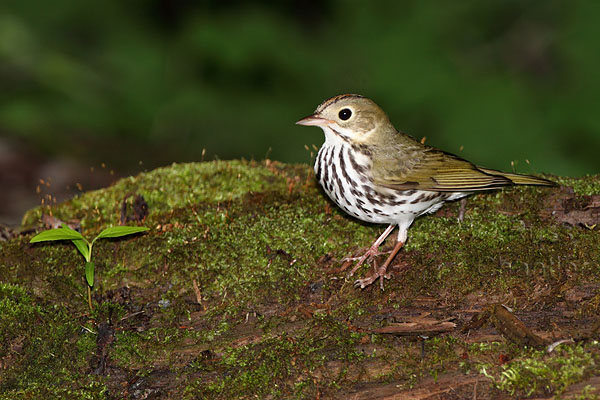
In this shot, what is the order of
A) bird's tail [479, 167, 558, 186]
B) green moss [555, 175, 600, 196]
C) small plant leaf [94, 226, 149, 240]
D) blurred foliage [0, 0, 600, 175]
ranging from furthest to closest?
1. blurred foliage [0, 0, 600, 175]
2. green moss [555, 175, 600, 196]
3. bird's tail [479, 167, 558, 186]
4. small plant leaf [94, 226, 149, 240]

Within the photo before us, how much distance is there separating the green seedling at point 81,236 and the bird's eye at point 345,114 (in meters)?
1.42

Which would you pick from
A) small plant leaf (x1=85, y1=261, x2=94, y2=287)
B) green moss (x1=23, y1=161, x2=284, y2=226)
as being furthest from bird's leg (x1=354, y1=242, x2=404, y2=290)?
small plant leaf (x1=85, y1=261, x2=94, y2=287)

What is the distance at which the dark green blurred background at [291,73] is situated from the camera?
258 inches

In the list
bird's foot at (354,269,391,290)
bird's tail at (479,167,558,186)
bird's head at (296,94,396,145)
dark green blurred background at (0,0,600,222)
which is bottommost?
bird's foot at (354,269,391,290)

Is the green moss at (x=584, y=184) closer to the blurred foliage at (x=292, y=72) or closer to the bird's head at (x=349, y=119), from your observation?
the bird's head at (x=349, y=119)

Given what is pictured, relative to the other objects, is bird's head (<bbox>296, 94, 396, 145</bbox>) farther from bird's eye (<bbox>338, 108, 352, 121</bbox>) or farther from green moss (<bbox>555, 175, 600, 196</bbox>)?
green moss (<bbox>555, 175, 600, 196</bbox>)

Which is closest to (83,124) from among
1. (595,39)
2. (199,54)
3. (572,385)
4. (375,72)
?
(199,54)

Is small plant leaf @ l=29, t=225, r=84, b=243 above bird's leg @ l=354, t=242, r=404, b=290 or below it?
above

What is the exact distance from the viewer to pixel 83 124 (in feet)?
26.1

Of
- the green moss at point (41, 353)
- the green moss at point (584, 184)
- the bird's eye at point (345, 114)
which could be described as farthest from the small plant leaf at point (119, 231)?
the green moss at point (584, 184)

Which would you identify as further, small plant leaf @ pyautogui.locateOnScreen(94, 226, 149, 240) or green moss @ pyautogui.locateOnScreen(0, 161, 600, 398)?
small plant leaf @ pyautogui.locateOnScreen(94, 226, 149, 240)

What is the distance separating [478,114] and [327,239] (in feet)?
10.9

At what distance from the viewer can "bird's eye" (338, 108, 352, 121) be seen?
3.80 meters

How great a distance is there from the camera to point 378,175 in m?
3.72
